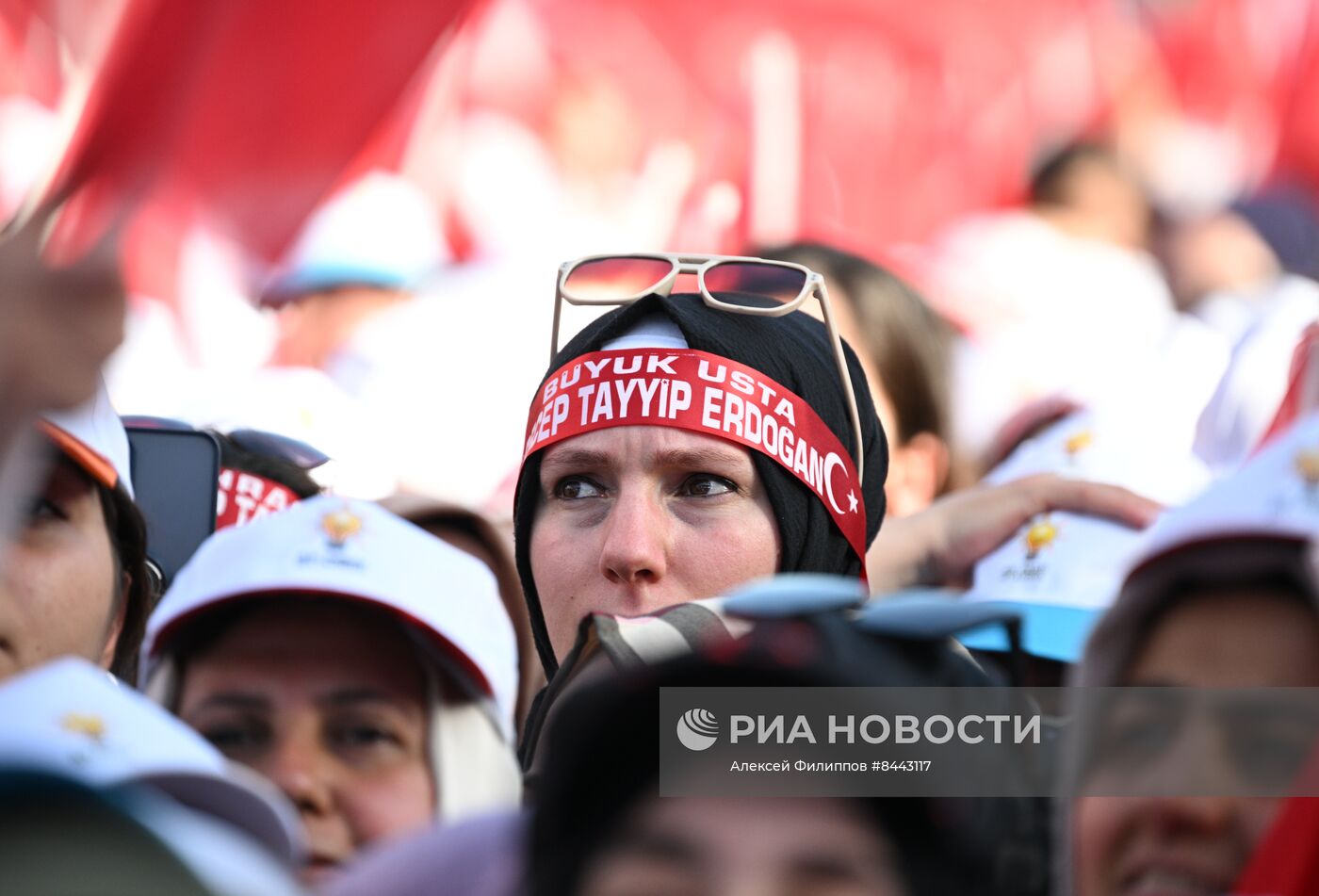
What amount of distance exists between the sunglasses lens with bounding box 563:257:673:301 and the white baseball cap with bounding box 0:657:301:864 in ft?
5.28

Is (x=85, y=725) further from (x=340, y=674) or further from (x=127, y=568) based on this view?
(x=127, y=568)

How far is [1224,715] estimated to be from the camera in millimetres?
2137

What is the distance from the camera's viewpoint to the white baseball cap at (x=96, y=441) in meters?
3.15

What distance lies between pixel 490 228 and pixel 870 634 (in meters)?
6.96

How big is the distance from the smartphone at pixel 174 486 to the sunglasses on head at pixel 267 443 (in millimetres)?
52

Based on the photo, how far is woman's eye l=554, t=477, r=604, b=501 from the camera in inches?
134

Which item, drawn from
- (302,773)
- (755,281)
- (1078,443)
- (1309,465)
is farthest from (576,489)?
(1309,465)

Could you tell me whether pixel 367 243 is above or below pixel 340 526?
above

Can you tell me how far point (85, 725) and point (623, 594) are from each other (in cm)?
125

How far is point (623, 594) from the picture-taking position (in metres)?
3.20

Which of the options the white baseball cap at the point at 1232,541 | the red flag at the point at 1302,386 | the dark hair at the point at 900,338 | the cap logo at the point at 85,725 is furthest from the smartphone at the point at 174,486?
the white baseball cap at the point at 1232,541

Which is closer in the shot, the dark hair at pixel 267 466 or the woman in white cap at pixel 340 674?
the woman in white cap at pixel 340 674

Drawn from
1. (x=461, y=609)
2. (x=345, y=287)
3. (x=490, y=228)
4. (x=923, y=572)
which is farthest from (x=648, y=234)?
(x=461, y=609)

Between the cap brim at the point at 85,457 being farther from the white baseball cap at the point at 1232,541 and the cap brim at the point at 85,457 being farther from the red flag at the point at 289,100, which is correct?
the white baseball cap at the point at 1232,541
